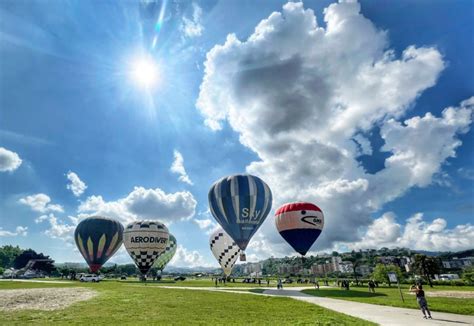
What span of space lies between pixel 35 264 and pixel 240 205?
13791 cm

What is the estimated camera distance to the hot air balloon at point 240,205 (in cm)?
4222

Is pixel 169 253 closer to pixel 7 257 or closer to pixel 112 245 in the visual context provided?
pixel 112 245

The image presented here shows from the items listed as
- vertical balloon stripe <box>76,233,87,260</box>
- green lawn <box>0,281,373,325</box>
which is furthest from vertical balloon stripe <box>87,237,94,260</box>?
green lawn <box>0,281,373,325</box>

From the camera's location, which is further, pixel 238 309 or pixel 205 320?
pixel 238 309

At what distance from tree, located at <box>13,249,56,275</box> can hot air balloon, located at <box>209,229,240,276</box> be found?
348 ft

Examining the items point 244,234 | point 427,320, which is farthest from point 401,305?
point 244,234

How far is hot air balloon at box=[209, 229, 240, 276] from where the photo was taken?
7100 centimetres

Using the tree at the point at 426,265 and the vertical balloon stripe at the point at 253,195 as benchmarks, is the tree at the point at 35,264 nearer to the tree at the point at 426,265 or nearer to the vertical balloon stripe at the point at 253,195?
the vertical balloon stripe at the point at 253,195

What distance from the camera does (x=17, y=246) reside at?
198000 millimetres

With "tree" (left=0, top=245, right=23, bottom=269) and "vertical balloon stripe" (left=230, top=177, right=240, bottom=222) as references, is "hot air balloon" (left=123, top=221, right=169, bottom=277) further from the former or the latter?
"tree" (left=0, top=245, right=23, bottom=269)

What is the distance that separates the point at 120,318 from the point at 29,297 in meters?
14.1

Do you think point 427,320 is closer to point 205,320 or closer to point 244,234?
point 205,320

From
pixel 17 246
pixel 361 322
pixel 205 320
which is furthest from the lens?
pixel 17 246

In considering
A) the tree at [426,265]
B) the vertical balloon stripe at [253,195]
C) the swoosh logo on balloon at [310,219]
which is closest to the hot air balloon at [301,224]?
the swoosh logo on balloon at [310,219]
